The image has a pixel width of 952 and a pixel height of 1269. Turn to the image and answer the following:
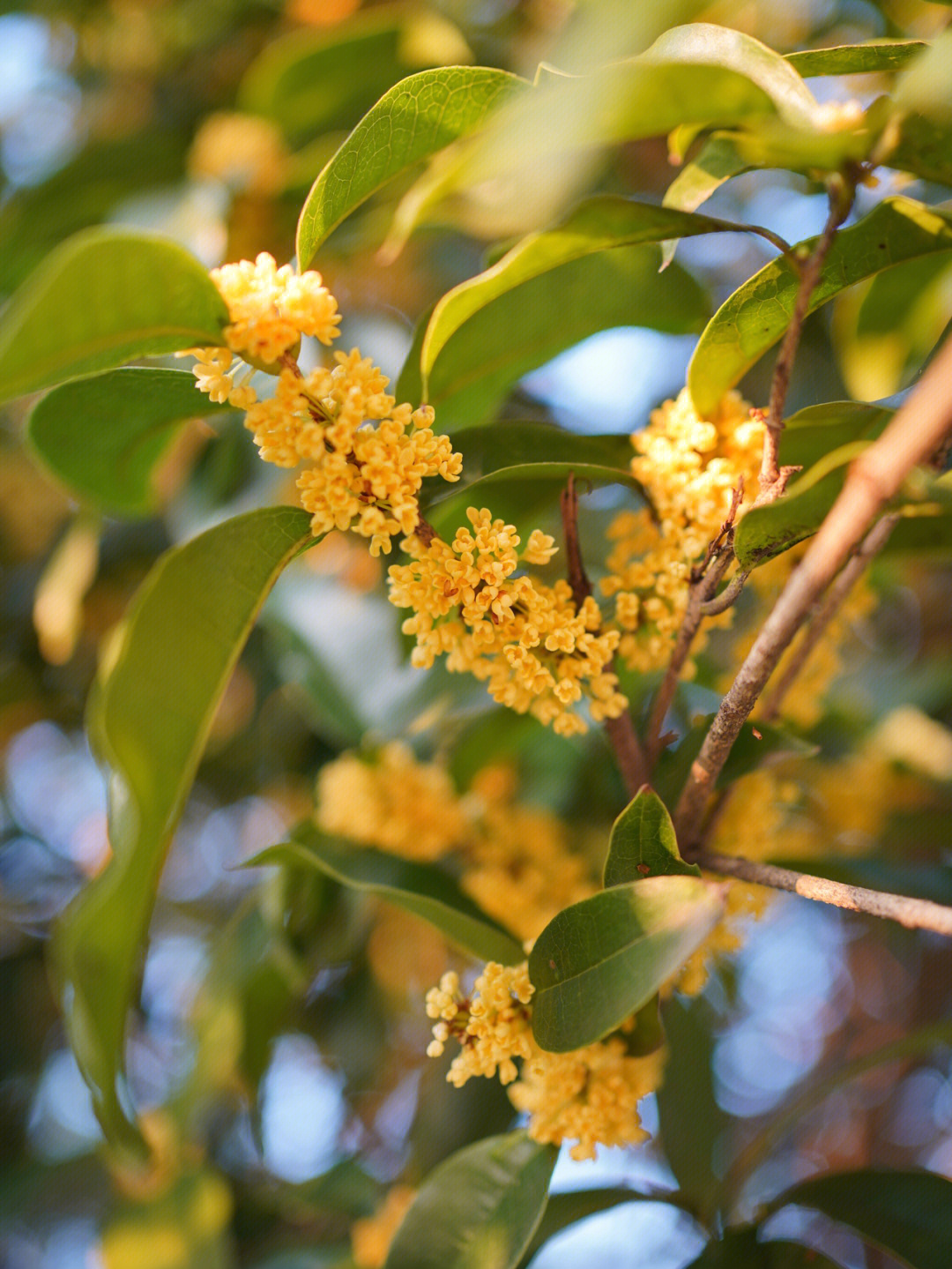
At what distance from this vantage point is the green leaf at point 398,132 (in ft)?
2.40

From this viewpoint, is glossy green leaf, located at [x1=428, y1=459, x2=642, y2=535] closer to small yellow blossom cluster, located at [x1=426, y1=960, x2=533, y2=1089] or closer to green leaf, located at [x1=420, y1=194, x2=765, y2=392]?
green leaf, located at [x1=420, y1=194, x2=765, y2=392]

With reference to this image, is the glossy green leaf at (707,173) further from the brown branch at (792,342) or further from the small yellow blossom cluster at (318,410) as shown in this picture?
the small yellow blossom cluster at (318,410)

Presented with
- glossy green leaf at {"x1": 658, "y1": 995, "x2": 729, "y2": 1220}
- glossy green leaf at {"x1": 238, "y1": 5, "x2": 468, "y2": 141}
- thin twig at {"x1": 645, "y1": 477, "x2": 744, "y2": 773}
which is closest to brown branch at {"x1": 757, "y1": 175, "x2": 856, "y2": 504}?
thin twig at {"x1": 645, "y1": 477, "x2": 744, "y2": 773}

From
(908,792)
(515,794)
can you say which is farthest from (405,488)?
(908,792)

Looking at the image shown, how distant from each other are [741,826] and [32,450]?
77 cm

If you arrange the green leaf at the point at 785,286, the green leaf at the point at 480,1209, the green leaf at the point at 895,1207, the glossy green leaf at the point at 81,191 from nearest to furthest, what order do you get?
the green leaf at the point at 785,286 → the green leaf at the point at 480,1209 → the green leaf at the point at 895,1207 → the glossy green leaf at the point at 81,191

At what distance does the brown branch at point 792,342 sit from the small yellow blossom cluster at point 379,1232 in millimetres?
989

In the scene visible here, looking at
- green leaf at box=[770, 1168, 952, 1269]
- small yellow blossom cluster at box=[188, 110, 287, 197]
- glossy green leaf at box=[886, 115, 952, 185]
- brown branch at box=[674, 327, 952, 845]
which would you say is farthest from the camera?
small yellow blossom cluster at box=[188, 110, 287, 197]

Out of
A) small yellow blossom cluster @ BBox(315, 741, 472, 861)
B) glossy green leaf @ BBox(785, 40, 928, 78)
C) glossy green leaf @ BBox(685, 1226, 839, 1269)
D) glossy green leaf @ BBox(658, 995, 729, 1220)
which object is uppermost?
glossy green leaf @ BBox(785, 40, 928, 78)

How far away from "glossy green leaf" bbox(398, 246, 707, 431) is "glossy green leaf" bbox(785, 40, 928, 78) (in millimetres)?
256

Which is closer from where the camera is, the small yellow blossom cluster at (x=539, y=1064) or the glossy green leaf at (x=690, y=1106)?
the small yellow blossom cluster at (x=539, y=1064)

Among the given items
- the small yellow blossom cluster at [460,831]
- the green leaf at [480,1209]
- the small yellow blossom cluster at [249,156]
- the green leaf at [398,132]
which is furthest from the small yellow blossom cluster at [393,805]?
the small yellow blossom cluster at [249,156]

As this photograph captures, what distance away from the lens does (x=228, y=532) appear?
75cm

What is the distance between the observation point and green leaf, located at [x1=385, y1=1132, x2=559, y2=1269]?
0.85 m
